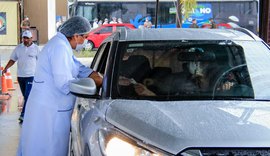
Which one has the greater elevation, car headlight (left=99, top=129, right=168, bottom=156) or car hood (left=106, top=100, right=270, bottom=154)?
car hood (left=106, top=100, right=270, bottom=154)

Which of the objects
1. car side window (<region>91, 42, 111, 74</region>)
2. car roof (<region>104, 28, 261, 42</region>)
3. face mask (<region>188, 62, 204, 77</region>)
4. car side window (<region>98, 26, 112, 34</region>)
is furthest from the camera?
car side window (<region>98, 26, 112, 34</region>)

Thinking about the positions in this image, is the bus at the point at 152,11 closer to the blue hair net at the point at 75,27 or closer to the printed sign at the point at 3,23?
the printed sign at the point at 3,23

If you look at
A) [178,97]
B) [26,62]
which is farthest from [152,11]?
[178,97]

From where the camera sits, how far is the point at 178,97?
3.62 metres

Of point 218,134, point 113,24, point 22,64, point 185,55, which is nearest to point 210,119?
point 218,134

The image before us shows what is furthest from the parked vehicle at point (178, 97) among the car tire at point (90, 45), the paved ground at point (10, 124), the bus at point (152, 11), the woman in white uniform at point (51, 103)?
the bus at point (152, 11)

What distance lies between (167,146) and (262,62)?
5.95 ft

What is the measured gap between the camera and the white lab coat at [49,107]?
14.3 ft

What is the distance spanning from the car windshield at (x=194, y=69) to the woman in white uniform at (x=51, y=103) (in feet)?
1.64

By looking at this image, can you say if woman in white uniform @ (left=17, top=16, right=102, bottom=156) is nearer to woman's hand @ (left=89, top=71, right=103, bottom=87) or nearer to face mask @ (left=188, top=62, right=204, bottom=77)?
woman's hand @ (left=89, top=71, right=103, bottom=87)

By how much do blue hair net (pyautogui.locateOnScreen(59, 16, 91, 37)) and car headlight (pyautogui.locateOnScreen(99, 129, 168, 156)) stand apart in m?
1.71

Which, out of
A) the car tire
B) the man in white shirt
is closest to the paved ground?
the man in white shirt

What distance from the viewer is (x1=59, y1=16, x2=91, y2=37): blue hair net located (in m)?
4.52

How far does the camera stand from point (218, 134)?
2697 mm
